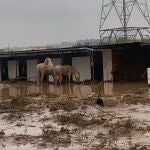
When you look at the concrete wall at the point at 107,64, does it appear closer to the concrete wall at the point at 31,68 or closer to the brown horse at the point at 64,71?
the brown horse at the point at 64,71

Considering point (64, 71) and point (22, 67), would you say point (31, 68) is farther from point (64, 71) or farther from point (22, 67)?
point (64, 71)

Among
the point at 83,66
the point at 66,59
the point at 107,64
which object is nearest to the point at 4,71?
the point at 66,59

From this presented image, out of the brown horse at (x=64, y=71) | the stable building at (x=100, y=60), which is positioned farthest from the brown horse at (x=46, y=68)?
the stable building at (x=100, y=60)

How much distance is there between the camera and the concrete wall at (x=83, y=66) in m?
37.1

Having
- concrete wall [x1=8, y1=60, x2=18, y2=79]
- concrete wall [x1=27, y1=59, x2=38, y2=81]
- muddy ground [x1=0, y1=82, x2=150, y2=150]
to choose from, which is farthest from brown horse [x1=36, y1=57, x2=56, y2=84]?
muddy ground [x1=0, y1=82, x2=150, y2=150]

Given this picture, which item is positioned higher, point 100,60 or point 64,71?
point 100,60

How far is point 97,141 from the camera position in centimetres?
1220

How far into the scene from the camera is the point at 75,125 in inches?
576

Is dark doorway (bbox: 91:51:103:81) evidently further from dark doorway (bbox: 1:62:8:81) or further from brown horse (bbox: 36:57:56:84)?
dark doorway (bbox: 1:62:8:81)

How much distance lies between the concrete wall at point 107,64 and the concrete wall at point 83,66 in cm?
146

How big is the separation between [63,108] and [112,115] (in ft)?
9.03

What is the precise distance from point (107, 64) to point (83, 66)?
2497 millimetres

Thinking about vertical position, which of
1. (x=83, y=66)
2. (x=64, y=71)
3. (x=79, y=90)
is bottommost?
(x=79, y=90)

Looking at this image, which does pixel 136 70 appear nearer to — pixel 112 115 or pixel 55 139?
pixel 112 115
